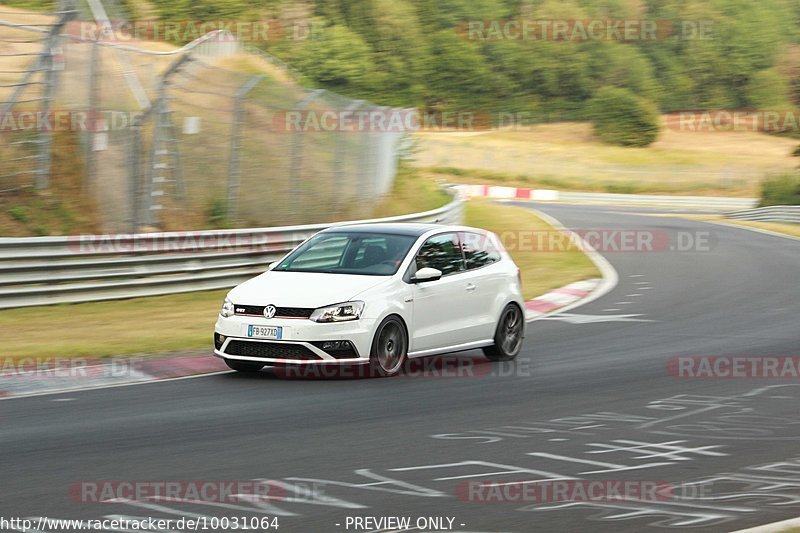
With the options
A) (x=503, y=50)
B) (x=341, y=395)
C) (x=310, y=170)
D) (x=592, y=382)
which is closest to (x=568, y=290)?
(x=310, y=170)

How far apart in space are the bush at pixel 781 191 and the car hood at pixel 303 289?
46.3 meters

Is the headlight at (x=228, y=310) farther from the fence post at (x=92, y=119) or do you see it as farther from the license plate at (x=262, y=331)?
the fence post at (x=92, y=119)

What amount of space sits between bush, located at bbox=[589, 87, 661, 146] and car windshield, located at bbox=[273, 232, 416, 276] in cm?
8304

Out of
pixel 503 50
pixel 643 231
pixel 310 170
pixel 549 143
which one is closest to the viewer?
pixel 310 170

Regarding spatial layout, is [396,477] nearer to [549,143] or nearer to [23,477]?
[23,477]

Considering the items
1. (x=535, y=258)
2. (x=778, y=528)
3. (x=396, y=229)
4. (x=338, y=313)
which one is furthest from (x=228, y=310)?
(x=535, y=258)

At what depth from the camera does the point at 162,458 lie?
25.2 feet

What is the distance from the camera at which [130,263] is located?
56.9ft

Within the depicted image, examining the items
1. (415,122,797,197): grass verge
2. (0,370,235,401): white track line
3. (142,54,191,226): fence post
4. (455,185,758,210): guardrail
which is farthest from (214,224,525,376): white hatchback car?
(415,122,797,197): grass verge

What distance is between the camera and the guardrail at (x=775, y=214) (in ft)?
147

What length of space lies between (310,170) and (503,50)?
80.0 metres

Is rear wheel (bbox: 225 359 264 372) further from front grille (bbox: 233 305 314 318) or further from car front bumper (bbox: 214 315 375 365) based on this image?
front grille (bbox: 233 305 314 318)

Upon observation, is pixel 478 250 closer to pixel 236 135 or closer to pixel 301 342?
pixel 301 342

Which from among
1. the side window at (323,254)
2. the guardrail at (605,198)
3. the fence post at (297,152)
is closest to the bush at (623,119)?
the guardrail at (605,198)
